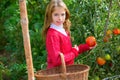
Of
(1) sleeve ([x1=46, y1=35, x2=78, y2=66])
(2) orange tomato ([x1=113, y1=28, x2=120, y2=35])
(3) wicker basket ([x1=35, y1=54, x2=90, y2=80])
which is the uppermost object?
(2) orange tomato ([x1=113, y1=28, x2=120, y2=35])

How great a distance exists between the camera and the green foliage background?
3418mm

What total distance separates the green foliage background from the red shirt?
446mm

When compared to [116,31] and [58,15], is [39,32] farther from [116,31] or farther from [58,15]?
[58,15]

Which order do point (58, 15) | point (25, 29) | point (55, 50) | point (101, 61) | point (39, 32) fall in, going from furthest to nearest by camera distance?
point (39, 32), point (101, 61), point (58, 15), point (55, 50), point (25, 29)

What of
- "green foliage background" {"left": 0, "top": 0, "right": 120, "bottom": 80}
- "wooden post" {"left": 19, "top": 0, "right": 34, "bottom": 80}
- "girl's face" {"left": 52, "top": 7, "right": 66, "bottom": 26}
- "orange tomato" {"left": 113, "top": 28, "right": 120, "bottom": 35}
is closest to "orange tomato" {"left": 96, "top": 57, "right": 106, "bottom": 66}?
"green foliage background" {"left": 0, "top": 0, "right": 120, "bottom": 80}

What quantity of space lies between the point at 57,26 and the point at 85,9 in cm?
79

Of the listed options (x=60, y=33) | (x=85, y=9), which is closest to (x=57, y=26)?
(x=60, y=33)

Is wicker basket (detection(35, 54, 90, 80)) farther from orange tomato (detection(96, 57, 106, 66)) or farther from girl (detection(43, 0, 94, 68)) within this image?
orange tomato (detection(96, 57, 106, 66))

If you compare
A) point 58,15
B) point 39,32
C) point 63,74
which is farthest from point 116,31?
point 39,32

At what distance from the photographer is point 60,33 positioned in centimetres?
286

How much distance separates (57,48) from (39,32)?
1298mm

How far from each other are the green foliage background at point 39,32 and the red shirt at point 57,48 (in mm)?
446

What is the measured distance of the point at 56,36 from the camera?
280cm

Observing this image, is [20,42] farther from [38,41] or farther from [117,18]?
[117,18]
